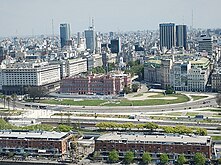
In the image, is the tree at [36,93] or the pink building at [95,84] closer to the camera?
the tree at [36,93]

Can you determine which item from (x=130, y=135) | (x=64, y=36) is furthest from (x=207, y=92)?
(x=64, y=36)

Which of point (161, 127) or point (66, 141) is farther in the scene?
point (161, 127)

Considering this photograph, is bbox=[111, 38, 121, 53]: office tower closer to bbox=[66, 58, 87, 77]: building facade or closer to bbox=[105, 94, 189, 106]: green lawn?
bbox=[66, 58, 87, 77]: building facade

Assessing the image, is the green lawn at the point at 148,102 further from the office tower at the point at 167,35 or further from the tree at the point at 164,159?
the office tower at the point at 167,35

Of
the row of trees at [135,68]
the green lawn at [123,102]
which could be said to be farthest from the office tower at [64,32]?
the green lawn at [123,102]

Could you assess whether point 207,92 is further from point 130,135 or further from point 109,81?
point 130,135

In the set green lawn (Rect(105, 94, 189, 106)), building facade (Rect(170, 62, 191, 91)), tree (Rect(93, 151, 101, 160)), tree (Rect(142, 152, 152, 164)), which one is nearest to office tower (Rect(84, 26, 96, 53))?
building facade (Rect(170, 62, 191, 91))

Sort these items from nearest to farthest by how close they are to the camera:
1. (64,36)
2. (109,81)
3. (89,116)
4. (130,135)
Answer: (130,135) < (89,116) < (109,81) < (64,36)
